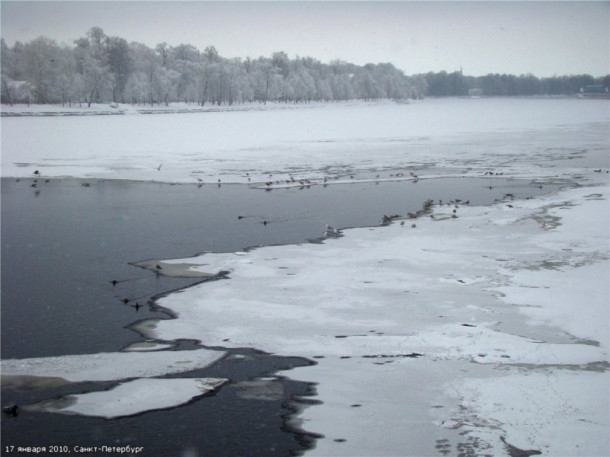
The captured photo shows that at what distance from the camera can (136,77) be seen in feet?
389

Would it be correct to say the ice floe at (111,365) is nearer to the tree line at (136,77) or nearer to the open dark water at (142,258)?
the open dark water at (142,258)

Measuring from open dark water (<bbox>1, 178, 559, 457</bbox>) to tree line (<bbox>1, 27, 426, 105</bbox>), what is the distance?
82281 millimetres

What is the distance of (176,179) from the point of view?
2666 cm

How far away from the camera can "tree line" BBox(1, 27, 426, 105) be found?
333ft

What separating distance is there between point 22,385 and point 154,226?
9.76m

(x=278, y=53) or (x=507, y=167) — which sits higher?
(x=278, y=53)

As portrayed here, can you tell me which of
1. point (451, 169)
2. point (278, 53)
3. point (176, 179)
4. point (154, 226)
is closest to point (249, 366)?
point (154, 226)

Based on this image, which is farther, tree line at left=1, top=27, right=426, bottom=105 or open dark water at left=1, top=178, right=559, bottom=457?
tree line at left=1, top=27, right=426, bottom=105

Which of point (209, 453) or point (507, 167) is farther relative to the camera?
point (507, 167)

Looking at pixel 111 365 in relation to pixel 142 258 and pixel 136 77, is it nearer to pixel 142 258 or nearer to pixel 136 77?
pixel 142 258

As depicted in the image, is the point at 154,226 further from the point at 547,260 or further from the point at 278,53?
the point at 278,53

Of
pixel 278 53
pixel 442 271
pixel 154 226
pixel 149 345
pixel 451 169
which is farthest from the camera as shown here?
pixel 278 53

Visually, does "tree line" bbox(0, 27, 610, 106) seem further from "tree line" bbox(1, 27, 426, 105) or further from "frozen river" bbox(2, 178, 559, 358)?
"frozen river" bbox(2, 178, 559, 358)

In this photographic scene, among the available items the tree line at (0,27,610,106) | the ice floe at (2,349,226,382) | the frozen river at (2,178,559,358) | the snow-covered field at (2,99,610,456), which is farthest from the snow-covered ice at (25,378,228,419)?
Result: the tree line at (0,27,610,106)
